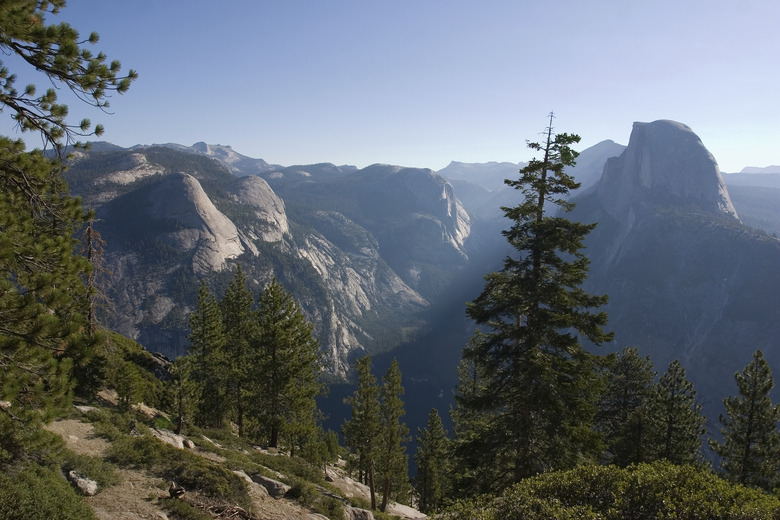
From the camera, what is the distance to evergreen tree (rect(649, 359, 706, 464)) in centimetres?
2669

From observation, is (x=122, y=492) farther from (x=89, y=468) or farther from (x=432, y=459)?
(x=432, y=459)

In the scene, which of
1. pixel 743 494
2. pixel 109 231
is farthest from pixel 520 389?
pixel 109 231

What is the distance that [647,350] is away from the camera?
187125mm

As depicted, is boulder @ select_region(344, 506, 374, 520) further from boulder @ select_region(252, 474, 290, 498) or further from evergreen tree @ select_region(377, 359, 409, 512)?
evergreen tree @ select_region(377, 359, 409, 512)

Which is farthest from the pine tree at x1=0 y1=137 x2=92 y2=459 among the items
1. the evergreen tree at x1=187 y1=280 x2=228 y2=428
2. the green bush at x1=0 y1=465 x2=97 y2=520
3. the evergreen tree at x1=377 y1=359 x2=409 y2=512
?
the evergreen tree at x1=187 y1=280 x2=228 y2=428

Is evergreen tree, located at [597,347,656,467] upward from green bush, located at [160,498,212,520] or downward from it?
downward

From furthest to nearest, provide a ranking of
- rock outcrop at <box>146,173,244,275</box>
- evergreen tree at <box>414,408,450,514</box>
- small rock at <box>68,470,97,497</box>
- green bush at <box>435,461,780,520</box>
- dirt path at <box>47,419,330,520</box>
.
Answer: rock outcrop at <box>146,173,244,275</box>
evergreen tree at <box>414,408,450,514</box>
small rock at <box>68,470,97,497</box>
dirt path at <box>47,419,330,520</box>
green bush at <box>435,461,780,520</box>

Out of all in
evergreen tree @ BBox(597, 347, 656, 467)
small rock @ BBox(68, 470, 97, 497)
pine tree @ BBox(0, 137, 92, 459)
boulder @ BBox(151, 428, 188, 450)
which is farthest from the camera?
evergreen tree @ BBox(597, 347, 656, 467)

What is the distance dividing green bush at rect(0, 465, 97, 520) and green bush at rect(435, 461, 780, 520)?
897cm

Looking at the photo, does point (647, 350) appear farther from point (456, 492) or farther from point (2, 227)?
point (2, 227)

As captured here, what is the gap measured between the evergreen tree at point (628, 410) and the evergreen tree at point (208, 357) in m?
30.7

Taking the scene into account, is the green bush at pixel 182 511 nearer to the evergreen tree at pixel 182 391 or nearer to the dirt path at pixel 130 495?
the dirt path at pixel 130 495

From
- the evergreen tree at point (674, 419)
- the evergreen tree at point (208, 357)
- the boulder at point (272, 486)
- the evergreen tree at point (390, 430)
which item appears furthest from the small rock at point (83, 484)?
the evergreen tree at point (674, 419)

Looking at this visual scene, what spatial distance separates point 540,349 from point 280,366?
18185mm
